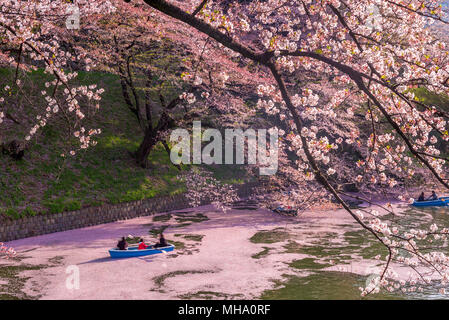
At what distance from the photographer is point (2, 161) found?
65.6 ft

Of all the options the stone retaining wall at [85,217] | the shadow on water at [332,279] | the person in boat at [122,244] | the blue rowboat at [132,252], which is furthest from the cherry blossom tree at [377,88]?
the stone retaining wall at [85,217]

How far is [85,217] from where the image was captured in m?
19.9

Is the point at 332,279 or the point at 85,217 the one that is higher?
the point at 85,217

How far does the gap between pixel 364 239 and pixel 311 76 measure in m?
12.0

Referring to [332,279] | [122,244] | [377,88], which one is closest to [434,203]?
[332,279]

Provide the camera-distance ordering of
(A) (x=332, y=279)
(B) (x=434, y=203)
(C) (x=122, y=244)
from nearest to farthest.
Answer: (A) (x=332, y=279) < (C) (x=122, y=244) < (B) (x=434, y=203)

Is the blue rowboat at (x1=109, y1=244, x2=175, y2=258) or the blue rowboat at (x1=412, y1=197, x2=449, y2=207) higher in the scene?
the blue rowboat at (x1=412, y1=197, x2=449, y2=207)

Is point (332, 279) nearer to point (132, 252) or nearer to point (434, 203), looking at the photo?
point (132, 252)

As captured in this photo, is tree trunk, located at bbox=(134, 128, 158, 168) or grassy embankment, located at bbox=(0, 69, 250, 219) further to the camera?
tree trunk, located at bbox=(134, 128, 158, 168)

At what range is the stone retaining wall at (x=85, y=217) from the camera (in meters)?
17.2

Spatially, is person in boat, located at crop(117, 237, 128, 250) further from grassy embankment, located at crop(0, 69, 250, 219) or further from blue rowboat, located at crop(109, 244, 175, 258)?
grassy embankment, located at crop(0, 69, 250, 219)

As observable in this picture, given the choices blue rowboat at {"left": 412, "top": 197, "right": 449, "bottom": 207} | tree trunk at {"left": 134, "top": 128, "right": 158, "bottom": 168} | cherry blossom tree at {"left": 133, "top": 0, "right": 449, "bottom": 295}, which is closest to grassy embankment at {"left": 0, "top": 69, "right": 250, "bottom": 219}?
tree trunk at {"left": 134, "top": 128, "right": 158, "bottom": 168}

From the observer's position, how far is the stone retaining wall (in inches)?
675
